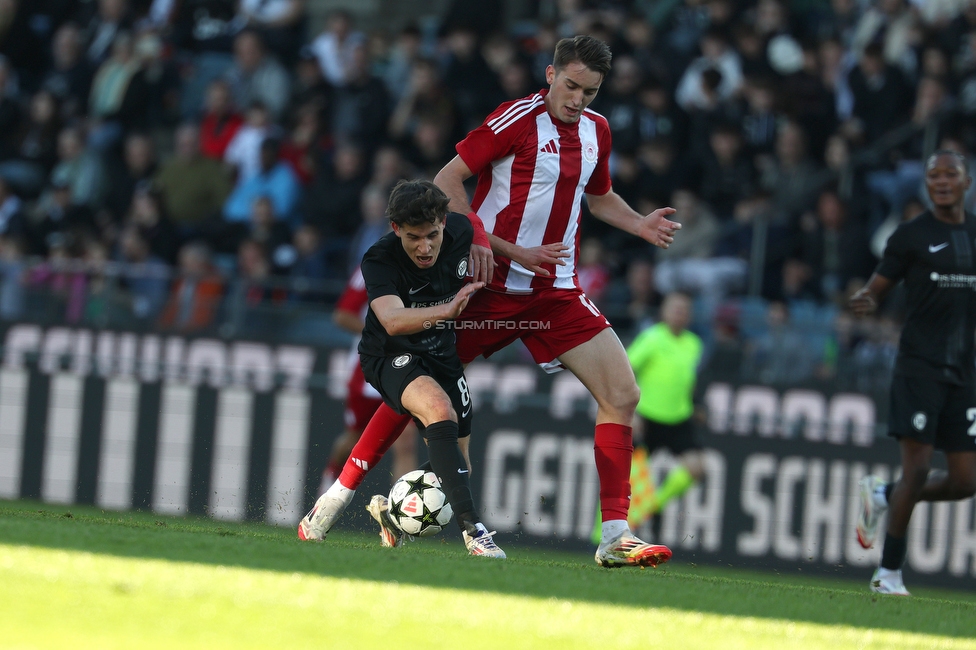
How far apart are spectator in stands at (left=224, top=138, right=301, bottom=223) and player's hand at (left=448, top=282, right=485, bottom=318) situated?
24.8 feet

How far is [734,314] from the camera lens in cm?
1073

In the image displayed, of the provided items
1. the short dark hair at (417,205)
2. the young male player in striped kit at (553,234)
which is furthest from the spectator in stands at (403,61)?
the short dark hair at (417,205)

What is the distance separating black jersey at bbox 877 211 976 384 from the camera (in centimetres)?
712

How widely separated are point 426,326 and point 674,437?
5.05 m

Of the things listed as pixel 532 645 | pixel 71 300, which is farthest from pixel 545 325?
pixel 71 300

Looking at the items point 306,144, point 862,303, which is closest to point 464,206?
point 862,303

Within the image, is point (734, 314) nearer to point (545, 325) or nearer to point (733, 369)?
point (733, 369)

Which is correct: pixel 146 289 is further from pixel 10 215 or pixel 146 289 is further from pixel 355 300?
pixel 10 215

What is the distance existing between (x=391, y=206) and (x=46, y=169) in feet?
32.5

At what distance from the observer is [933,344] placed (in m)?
7.12

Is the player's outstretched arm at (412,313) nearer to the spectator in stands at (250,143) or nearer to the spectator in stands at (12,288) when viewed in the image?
the spectator in stands at (12,288)

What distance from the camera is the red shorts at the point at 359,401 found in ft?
31.9

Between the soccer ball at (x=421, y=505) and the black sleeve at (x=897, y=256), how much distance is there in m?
2.81

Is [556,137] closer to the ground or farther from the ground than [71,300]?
farther from the ground
